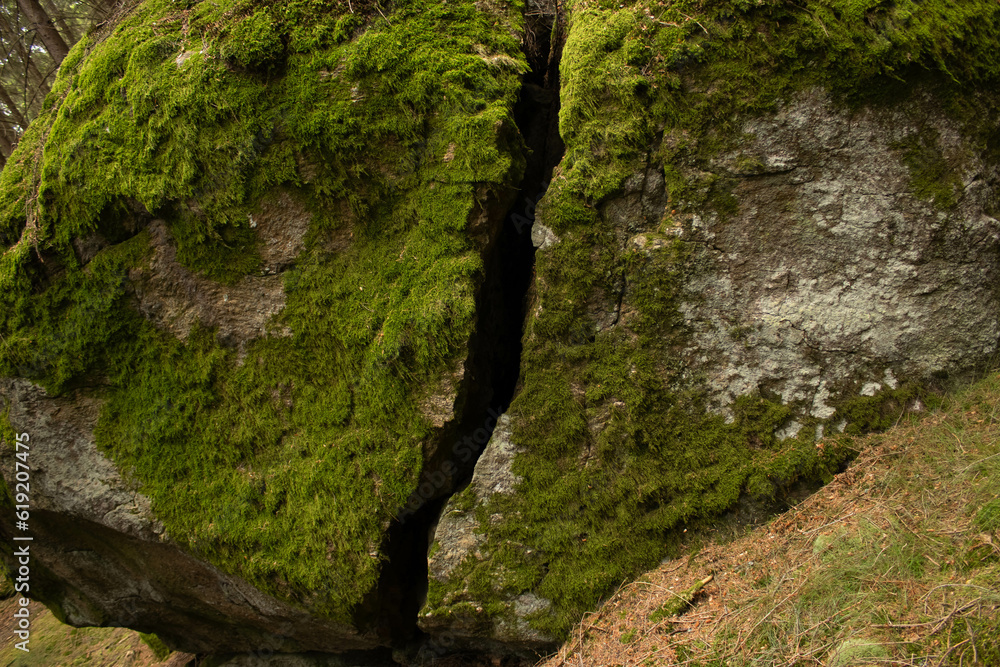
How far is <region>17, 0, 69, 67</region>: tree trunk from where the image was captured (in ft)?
27.9

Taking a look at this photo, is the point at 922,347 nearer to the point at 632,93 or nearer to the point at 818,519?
the point at 818,519

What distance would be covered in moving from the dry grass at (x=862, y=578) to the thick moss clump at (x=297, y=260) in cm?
215

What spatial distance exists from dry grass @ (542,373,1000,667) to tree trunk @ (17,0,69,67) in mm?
10849

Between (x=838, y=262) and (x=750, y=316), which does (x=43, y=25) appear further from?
(x=838, y=262)

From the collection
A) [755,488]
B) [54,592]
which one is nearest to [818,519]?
[755,488]

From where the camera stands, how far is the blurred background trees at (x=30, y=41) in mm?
8586

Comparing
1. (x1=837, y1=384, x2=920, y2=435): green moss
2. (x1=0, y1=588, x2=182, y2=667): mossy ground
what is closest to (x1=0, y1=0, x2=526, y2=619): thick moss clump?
(x1=837, y1=384, x2=920, y2=435): green moss

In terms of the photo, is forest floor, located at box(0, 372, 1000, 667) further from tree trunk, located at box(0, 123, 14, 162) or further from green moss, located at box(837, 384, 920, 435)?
tree trunk, located at box(0, 123, 14, 162)

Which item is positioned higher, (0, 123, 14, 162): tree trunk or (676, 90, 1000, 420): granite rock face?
(0, 123, 14, 162): tree trunk

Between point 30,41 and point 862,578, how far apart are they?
14.0 m

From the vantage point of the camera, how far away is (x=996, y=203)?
159 inches

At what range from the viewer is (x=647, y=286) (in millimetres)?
4430

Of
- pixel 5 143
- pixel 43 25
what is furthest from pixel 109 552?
pixel 5 143

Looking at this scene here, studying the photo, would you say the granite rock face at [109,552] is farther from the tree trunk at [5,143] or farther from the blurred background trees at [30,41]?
the tree trunk at [5,143]
